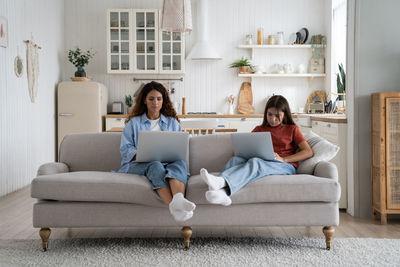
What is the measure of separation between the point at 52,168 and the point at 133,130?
25.1 inches

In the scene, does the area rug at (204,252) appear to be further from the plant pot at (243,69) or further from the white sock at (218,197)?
the plant pot at (243,69)

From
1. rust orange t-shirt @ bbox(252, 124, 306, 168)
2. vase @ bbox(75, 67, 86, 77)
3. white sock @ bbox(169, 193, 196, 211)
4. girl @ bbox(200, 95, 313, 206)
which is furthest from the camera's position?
vase @ bbox(75, 67, 86, 77)

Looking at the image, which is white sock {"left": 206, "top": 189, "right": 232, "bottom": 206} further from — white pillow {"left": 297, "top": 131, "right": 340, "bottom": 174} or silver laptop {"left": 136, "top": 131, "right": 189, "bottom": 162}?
white pillow {"left": 297, "top": 131, "right": 340, "bottom": 174}

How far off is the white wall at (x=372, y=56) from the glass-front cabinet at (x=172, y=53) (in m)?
3.50

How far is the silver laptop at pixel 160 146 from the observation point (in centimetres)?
296

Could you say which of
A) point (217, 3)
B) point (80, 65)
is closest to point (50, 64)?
point (80, 65)

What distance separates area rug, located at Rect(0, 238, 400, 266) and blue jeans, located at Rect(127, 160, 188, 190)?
436mm

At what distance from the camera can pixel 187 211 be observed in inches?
100.0

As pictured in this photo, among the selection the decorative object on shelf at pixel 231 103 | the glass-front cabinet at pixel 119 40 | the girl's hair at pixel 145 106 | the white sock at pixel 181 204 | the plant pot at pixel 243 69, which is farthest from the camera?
the decorative object on shelf at pixel 231 103

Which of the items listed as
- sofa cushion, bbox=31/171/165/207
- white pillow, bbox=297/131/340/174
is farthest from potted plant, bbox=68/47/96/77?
white pillow, bbox=297/131/340/174

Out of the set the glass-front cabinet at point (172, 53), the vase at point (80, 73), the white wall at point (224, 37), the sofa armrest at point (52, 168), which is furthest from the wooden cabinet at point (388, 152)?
the vase at point (80, 73)

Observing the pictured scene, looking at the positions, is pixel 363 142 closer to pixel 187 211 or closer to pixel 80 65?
pixel 187 211

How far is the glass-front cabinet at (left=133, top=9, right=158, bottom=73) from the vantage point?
682cm

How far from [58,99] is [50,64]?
52 cm
